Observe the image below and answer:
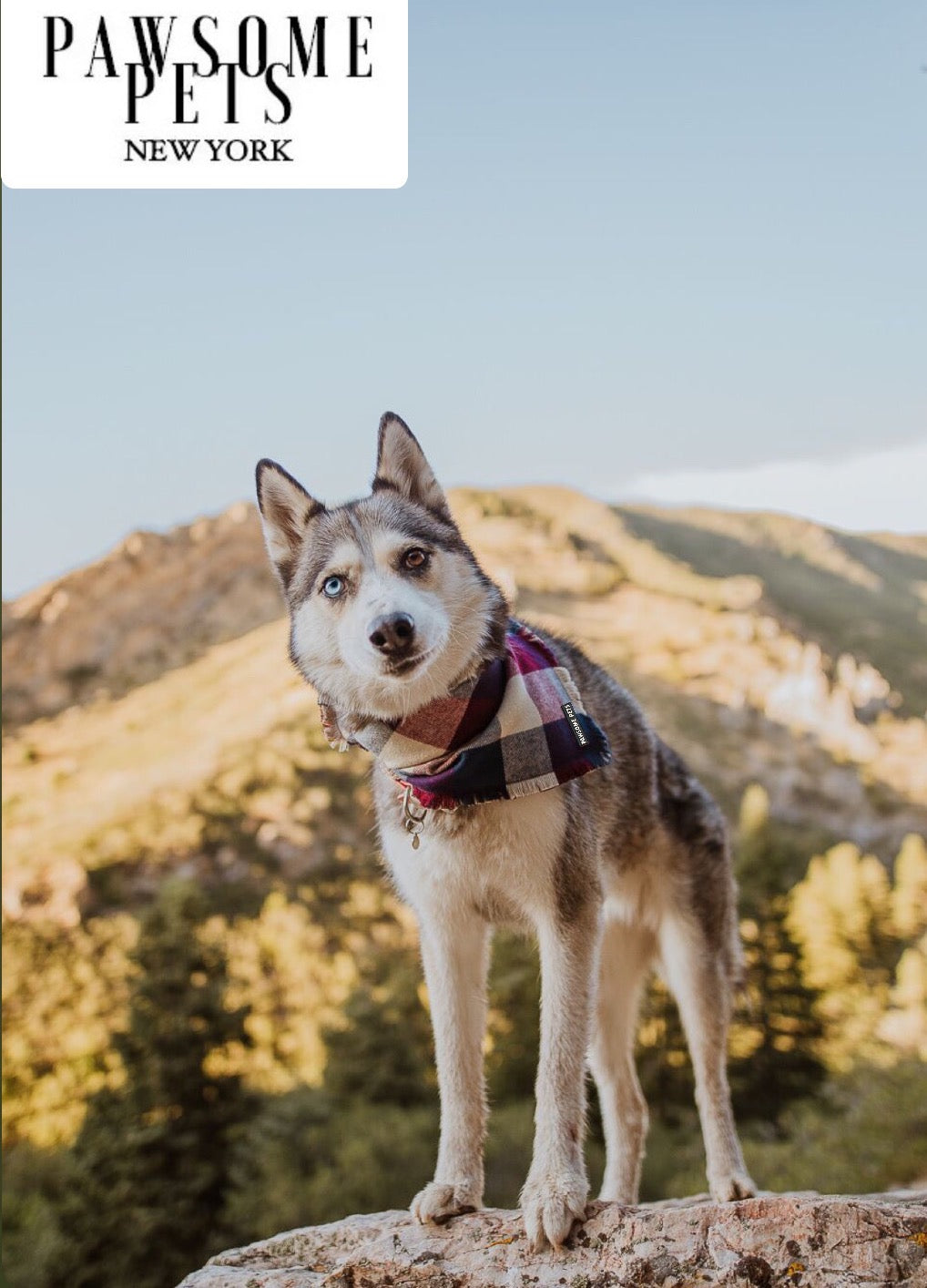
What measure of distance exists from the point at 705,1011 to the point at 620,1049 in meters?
0.52

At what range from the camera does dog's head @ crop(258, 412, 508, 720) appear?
3.98m

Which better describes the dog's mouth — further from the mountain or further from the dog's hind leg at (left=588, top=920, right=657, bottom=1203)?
the mountain

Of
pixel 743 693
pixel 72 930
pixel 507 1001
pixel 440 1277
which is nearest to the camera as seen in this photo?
pixel 440 1277

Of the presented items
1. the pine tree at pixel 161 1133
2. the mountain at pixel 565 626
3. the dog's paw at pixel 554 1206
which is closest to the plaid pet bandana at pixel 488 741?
the dog's paw at pixel 554 1206

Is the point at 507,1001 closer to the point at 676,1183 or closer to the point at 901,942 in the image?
the point at 676,1183

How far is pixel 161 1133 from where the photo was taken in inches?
787

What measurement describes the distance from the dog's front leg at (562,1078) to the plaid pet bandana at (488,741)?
0.59 m

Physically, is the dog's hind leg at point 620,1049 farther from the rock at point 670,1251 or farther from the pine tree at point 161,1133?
the pine tree at point 161,1133

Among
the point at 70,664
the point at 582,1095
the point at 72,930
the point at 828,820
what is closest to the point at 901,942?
the point at 828,820

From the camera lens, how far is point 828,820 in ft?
105

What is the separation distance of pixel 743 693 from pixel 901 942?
25.5 ft

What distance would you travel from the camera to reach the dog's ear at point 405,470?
4539mm

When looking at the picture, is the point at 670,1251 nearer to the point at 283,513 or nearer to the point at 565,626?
the point at 283,513

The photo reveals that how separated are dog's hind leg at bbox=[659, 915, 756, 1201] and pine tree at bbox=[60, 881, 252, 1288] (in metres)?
16.7
